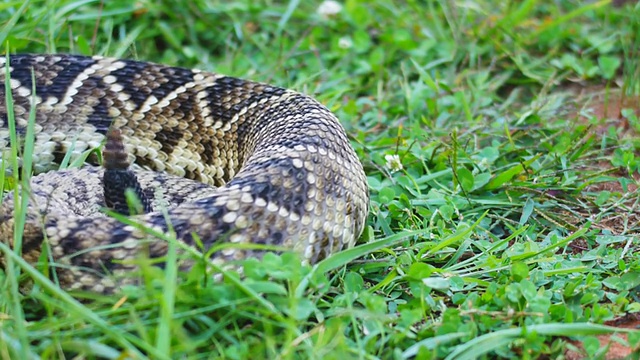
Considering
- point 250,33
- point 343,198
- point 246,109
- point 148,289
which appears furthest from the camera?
point 250,33

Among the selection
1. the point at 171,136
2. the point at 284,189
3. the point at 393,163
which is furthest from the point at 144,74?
the point at 284,189

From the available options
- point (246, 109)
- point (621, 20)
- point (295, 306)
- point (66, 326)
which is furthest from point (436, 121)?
point (66, 326)

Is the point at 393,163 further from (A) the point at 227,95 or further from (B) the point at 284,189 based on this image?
(B) the point at 284,189

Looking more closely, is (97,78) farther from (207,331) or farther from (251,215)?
(207,331)

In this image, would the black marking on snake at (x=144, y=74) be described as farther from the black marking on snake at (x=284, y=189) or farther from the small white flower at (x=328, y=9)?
the small white flower at (x=328, y=9)

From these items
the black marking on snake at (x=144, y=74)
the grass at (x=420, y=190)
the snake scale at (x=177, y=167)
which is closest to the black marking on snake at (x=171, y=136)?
the snake scale at (x=177, y=167)

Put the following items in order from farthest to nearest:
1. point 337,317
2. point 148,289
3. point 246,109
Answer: point 246,109 → point 337,317 → point 148,289
